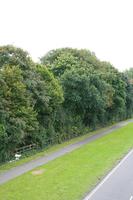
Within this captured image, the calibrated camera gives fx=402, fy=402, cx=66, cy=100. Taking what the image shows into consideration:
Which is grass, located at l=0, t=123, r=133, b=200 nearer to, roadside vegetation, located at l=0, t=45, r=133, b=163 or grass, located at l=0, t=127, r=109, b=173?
grass, located at l=0, t=127, r=109, b=173

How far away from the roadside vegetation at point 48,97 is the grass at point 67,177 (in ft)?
14.0

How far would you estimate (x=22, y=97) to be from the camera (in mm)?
37125

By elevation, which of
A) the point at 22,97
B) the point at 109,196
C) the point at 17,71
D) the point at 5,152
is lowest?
the point at 109,196

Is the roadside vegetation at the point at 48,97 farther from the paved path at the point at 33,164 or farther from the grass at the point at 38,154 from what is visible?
the paved path at the point at 33,164

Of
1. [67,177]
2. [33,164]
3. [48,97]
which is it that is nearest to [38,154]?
[33,164]

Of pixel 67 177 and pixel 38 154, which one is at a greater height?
pixel 38 154

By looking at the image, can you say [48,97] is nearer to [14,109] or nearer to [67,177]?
[14,109]

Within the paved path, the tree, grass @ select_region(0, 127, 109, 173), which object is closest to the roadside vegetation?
the tree

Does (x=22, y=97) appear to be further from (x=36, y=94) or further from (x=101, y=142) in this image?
(x=101, y=142)

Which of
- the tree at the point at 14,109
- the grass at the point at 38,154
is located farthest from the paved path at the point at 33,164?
the tree at the point at 14,109

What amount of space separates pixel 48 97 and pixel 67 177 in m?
14.4

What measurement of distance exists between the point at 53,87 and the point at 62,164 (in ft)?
41.2

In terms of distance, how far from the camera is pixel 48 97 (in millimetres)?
41938

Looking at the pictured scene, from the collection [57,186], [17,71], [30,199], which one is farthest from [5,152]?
[30,199]
